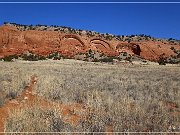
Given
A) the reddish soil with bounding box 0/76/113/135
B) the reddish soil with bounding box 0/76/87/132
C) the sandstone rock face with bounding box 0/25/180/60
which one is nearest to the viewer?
the reddish soil with bounding box 0/76/113/135

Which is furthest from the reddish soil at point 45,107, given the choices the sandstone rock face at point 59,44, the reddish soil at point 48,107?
the sandstone rock face at point 59,44

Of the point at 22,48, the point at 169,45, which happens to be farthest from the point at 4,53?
the point at 169,45

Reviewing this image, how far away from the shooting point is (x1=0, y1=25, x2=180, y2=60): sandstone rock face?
5888 centimetres

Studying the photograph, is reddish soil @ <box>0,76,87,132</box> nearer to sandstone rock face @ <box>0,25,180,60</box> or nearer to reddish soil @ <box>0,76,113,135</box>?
reddish soil @ <box>0,76,113,135</box>

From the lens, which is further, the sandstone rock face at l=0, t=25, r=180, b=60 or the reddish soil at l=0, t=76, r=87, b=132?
the sandstone rock face at l=0, t=25, r=180, b=60

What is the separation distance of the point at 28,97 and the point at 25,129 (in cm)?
487

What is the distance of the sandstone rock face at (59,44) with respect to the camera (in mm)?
58875

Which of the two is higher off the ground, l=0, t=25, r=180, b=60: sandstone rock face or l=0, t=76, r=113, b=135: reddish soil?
l=0, t=25, r=180, b=60: sandstone rock face

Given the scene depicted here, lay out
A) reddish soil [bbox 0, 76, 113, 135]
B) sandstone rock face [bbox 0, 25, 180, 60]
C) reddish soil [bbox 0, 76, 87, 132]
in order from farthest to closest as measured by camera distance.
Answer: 1. sandstone rock face [bbox 0, 25, 180, 60]
2. reddish soil [bbox 0, 76, 87, 132]
3. reddish soil [bbox 0, 76, 113, 135]

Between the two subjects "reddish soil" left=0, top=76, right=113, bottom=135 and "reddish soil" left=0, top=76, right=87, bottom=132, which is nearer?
"reddish soil" left=0, top=76, right=113, bottom=135

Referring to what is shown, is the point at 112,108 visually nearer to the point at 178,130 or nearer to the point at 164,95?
the point at 178,130

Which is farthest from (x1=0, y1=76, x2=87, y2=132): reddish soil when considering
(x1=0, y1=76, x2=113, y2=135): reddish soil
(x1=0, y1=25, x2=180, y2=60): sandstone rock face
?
(x1=0, y1=25, x2=180, y2=60): sandstone rock face

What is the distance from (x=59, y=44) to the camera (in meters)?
60.6

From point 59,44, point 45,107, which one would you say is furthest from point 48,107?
point 59,44
